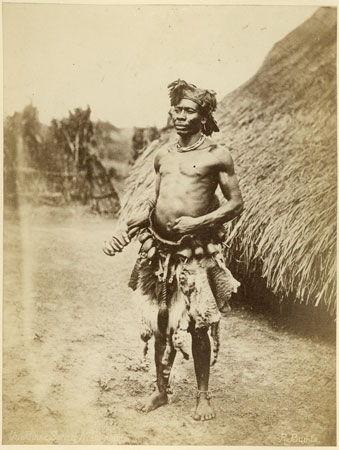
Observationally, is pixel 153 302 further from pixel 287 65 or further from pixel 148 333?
pixel 287 65

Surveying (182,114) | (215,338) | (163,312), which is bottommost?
(215,338)

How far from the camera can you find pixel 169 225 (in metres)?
2.73

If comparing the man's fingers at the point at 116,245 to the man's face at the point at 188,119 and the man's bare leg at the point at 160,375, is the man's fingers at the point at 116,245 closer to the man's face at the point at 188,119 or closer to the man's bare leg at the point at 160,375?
the man's bare leg at the point at 160,375

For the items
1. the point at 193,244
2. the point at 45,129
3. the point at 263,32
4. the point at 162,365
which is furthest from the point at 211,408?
the point at 263,32

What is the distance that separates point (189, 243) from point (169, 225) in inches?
4.6

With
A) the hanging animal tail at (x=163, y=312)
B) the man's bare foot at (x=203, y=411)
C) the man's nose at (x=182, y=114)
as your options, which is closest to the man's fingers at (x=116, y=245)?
the hanging animal tail at (x=163, y=312)

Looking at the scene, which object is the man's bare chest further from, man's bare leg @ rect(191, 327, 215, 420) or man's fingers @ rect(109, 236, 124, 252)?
man's bare leg @ rect(191, 327, 215, 420)

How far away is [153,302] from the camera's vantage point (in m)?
2.77

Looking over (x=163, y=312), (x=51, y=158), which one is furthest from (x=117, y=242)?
(x=51, y=158)

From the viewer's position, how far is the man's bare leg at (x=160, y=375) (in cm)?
273

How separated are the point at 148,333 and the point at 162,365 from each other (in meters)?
0.15

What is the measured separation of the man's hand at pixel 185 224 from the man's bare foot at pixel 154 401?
712 millimetres

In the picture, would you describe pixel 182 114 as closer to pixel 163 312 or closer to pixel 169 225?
pixel 169 225

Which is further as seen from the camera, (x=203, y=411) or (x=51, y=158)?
(x=51, y=158)
